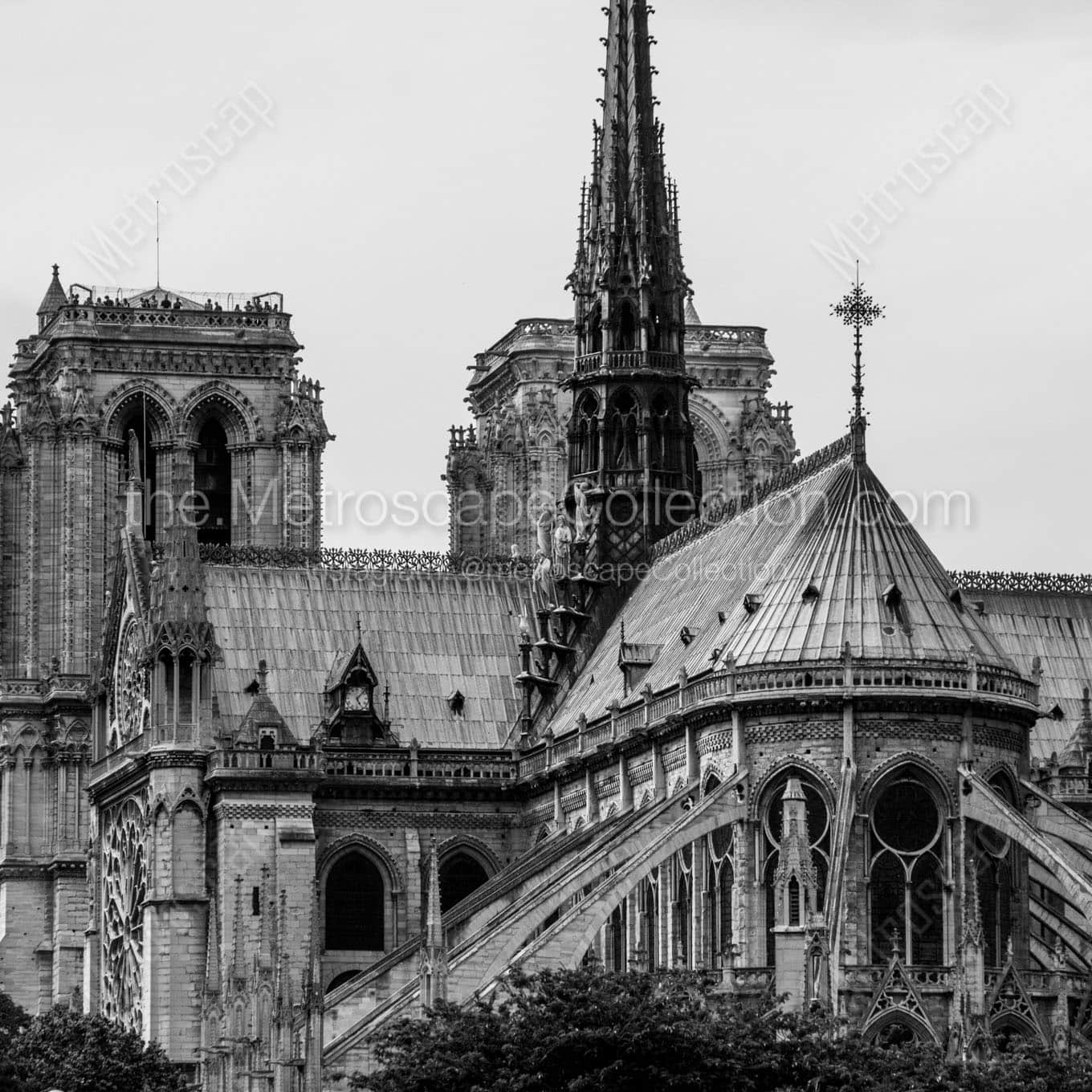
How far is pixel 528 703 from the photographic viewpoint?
126312 mm

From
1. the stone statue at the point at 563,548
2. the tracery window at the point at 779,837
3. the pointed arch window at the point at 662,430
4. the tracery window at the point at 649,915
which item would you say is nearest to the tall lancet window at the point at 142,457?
the stone statue at the point at 563,548

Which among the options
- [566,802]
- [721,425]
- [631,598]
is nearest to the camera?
[566,802]

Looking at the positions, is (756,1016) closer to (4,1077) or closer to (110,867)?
(4,1077)

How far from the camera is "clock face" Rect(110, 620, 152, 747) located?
12381 centimetres

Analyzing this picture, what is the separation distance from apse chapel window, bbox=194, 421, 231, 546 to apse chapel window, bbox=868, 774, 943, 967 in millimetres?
49873

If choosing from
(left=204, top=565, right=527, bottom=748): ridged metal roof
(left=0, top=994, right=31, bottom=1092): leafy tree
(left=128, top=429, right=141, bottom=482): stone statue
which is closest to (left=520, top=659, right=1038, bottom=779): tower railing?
(left=204, top=565, right=527, bottom=748): ridged metal roof

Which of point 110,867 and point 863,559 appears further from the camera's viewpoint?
point 110,867

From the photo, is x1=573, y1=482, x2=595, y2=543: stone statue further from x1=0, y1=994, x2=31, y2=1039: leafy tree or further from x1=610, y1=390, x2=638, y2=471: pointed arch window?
x1=0, y1=994, x2=31, y2=1039: leafy tree

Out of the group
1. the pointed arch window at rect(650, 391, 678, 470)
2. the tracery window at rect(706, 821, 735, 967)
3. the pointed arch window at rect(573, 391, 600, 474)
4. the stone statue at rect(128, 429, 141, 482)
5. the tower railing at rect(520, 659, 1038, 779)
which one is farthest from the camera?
the stone statue at rect(128, 429, 141, 482)

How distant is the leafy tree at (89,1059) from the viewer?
364 ft

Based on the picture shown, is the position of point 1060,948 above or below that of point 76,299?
below

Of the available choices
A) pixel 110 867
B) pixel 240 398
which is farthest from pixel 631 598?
pixel 240 398

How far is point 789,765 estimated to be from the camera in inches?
4087

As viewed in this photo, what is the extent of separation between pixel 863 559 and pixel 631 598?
2039cm
